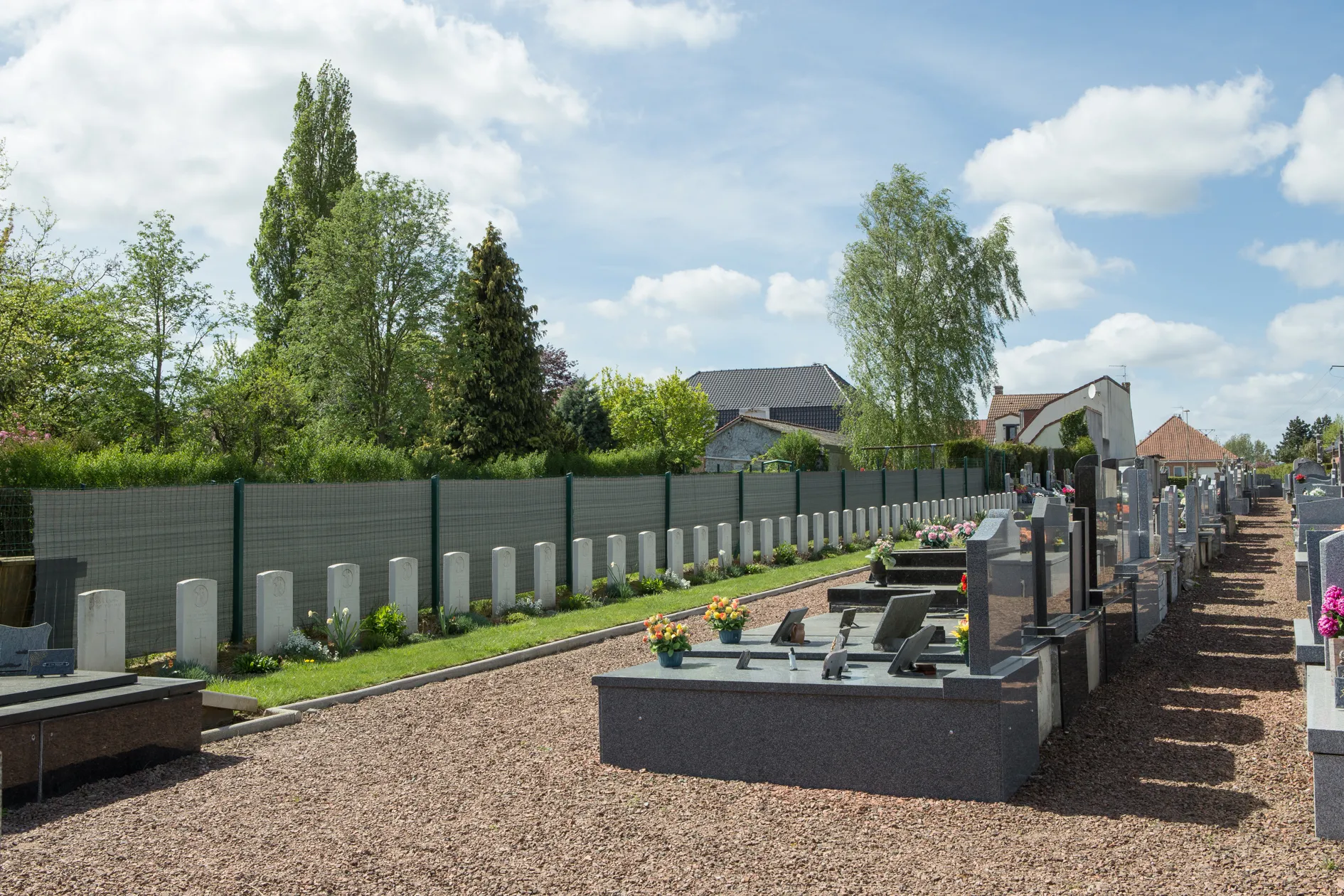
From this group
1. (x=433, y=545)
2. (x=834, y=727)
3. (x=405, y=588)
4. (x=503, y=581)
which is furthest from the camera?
(x=433, y=545)

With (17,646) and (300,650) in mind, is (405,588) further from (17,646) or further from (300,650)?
(17,646)

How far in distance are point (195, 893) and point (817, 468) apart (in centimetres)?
4996

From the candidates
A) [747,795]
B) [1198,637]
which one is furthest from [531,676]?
[1198,637]

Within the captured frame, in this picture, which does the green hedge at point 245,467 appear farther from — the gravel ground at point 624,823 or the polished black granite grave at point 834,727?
the polished black granite grave at point 834,727

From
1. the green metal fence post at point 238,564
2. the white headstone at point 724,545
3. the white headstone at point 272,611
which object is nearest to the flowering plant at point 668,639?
the white headstone at point 272,611

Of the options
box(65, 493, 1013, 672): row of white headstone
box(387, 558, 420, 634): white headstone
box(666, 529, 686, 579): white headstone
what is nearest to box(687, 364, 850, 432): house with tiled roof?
box(65, 493, 1013, 672): row of white headstone

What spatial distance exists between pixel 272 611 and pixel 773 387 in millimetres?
79768

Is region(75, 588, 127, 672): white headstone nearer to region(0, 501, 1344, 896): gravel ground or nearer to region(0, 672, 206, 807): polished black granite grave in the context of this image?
region(0, 672, 206, 807): polished black granite grave

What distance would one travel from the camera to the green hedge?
35.3ft

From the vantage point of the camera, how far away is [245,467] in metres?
13.1

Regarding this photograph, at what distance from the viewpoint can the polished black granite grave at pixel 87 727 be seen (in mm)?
6074

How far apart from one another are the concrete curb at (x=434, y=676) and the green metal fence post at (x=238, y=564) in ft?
8.77

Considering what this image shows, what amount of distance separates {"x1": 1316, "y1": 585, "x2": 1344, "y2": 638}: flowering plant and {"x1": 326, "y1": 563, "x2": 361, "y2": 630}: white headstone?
9138mm

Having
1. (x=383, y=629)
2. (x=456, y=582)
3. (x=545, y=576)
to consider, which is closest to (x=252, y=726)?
(x=383, y=629)
